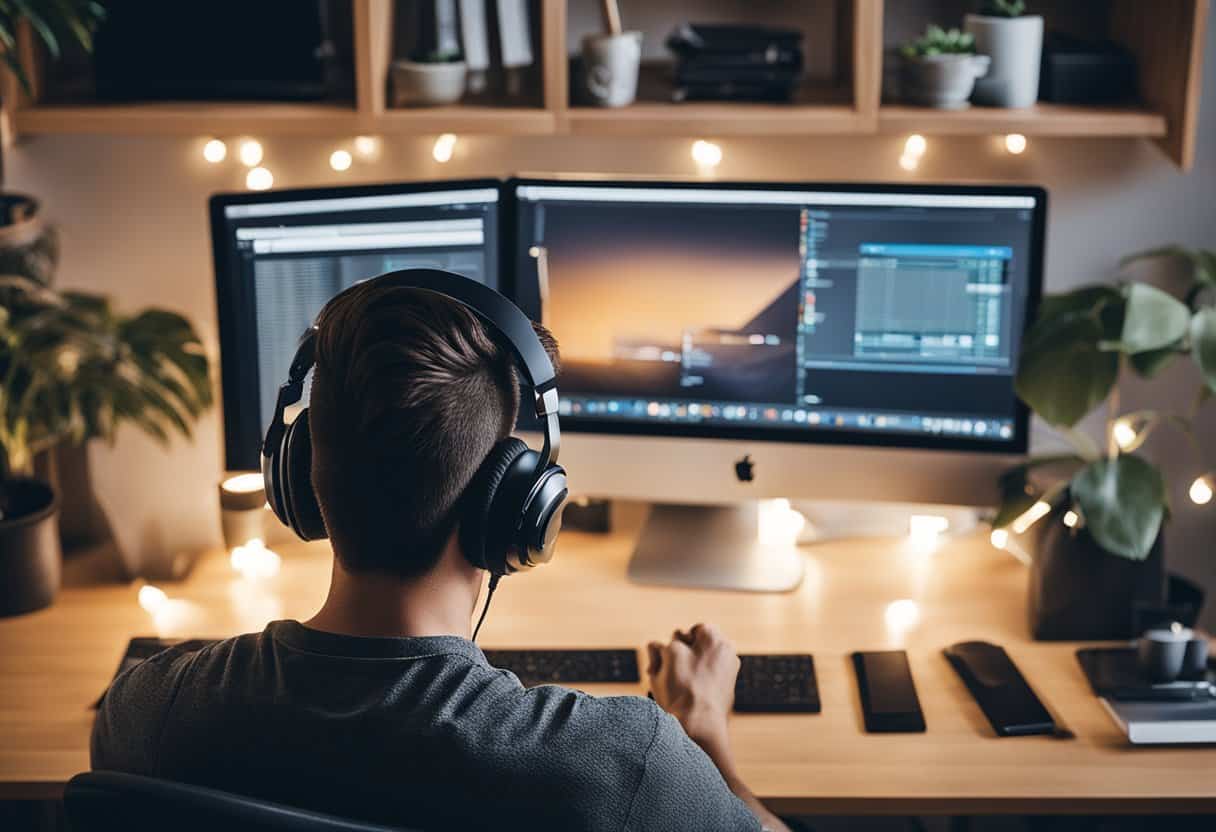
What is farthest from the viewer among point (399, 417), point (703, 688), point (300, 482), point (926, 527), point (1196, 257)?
point (926, 527)

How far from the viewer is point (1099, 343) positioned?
171cm

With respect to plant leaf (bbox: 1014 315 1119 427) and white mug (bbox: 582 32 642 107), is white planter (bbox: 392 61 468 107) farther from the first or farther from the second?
plant leaf (bbox: 1014 315 1119 427)

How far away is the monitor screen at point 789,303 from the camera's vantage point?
181 centimetres

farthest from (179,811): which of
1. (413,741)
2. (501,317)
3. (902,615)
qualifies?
(902,615)

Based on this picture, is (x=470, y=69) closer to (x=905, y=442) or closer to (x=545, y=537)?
(x=905, y=442)

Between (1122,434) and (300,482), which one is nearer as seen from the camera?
(300,482)

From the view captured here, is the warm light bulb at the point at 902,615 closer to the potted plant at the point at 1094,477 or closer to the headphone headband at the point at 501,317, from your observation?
the potted plant at the point at 1094,477

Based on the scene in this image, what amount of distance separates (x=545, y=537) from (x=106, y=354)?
41.4 inches

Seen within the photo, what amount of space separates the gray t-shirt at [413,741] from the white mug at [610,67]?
38.1 inches

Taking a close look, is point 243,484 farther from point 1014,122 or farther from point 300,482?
point 1014,122

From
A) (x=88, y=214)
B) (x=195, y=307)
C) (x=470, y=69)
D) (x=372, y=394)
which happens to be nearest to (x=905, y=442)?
(x=470, y=69)

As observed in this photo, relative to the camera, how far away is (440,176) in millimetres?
2148

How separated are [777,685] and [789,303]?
0.51 m

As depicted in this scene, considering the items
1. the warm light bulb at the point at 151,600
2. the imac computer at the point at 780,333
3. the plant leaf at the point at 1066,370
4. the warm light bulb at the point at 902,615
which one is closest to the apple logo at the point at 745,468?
the imac computer at the point at 780,333
